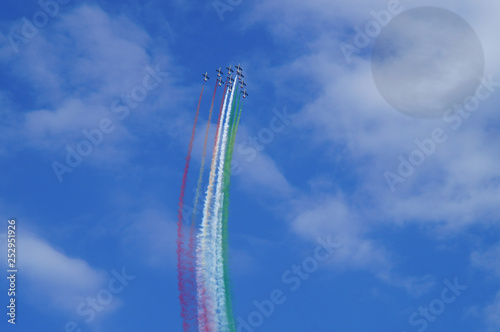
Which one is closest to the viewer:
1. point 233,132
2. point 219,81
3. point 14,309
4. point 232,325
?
point 14,309

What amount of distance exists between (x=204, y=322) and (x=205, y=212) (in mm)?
13575

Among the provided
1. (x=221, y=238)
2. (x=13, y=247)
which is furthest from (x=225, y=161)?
(x=13, y=247)

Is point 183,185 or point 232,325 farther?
point 183,185

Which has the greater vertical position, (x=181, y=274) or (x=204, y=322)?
(x=181, y=274)

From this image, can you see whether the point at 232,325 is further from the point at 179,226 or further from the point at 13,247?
the point at 13,247

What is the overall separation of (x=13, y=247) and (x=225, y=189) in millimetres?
26525

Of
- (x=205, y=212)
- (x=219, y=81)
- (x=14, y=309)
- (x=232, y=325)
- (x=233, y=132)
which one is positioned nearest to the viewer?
(x=14, y=309)

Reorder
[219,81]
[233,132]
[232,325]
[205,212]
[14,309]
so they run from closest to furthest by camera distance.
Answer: [14,309], [232,325], [205,212], [233,132], [219,81]

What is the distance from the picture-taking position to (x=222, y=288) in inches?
3059

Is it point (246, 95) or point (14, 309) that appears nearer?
point (14, 309)

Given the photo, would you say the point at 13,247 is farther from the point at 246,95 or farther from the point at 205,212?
the point at 246,95

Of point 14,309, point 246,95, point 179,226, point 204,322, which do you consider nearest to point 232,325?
point 204,322

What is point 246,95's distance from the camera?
3804 inches

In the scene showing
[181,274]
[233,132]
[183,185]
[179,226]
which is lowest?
[181,274]
